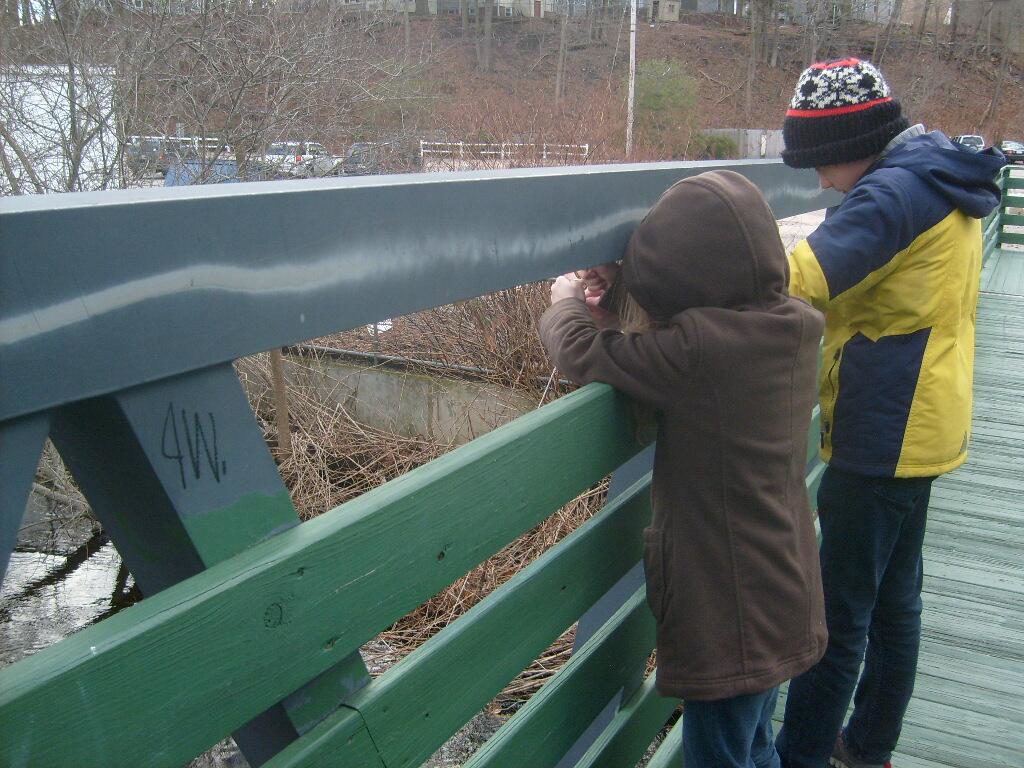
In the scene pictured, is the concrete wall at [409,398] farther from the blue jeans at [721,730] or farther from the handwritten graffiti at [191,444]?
the handwritten graffiti at [191,444]

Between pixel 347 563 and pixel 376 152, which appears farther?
pixel 376 152

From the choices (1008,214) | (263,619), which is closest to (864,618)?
(263,619)

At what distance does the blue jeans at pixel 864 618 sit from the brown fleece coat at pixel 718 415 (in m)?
0.64

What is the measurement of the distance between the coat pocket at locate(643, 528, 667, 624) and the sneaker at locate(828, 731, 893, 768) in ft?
3.85

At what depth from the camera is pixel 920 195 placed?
2.02 meters

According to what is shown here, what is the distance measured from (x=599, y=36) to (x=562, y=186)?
2139 inches

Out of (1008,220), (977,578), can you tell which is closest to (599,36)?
(1008,220)

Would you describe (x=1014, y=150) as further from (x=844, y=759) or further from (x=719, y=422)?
(x=719, y=422)

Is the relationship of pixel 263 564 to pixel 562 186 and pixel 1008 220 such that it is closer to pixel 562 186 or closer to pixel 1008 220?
pixel 562 186

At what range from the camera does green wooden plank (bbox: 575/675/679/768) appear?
1772 mm

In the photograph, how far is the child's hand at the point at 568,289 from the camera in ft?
5.68

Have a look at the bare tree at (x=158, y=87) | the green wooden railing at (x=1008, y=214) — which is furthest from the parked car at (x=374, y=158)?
the green wooden railing at (x=1008, y=214)

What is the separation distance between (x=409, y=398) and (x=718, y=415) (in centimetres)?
685

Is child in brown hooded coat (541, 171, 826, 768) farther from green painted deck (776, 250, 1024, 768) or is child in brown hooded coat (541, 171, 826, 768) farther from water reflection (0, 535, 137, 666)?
water reflection (0, 535, 137, 666)
